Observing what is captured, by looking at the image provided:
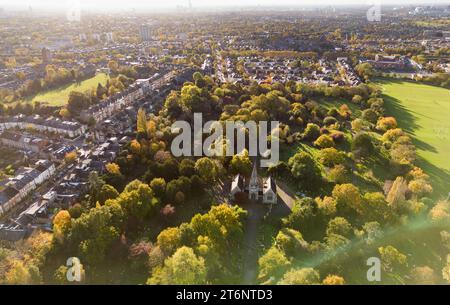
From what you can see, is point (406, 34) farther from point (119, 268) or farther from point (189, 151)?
point (119, 268)

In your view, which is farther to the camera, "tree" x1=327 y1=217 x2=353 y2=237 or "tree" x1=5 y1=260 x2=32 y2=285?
"tree" x1=327 y1=217 x2=353 y2=237

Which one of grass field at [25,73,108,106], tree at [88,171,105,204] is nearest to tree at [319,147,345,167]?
tree at [88,171,105,204]

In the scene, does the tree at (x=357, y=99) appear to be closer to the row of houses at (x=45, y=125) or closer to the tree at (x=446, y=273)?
the tree at (x=446, y=273)

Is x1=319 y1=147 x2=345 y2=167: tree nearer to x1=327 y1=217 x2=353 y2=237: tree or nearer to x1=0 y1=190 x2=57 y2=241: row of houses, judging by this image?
x1=327 y1=217 x2=353 y2=237: tree

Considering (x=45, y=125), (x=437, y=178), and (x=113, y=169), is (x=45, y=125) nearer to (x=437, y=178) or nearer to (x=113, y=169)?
(x=113, y=169)

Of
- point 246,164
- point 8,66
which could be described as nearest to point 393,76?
point 246,164
